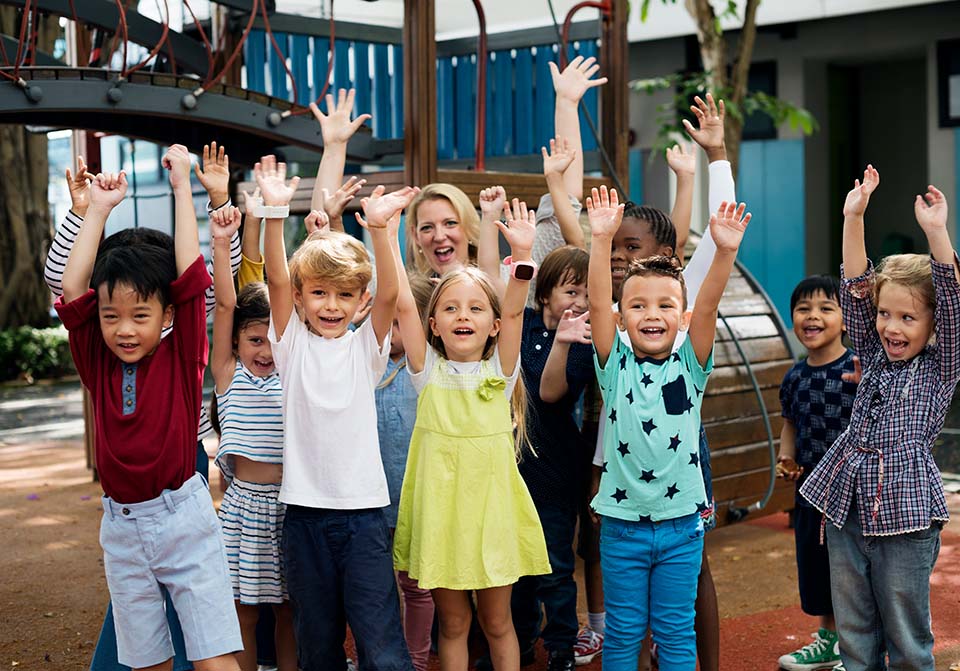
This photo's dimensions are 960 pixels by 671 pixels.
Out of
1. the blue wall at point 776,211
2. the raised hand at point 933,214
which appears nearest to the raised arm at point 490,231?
the raised hand at point 933,214

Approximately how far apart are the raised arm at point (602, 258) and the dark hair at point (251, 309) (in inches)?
43.9

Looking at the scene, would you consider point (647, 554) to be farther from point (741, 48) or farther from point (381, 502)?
point (741, 48)

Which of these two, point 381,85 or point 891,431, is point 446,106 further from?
point 891,431

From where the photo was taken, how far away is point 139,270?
3395 millimetres

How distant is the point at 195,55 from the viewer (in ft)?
23.1

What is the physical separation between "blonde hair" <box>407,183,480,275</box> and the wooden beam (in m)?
1.09

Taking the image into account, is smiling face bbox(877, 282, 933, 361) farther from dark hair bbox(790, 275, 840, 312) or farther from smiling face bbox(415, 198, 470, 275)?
smiling face bbox(415, 198, 470, 275)

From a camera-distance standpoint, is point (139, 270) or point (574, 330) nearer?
point (139, 270)

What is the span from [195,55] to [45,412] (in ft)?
21.9

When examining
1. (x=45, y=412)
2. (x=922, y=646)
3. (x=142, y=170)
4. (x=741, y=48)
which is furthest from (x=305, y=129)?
(x=142, y=170)

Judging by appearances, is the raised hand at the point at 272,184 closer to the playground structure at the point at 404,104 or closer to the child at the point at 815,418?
the playground structure at the point at 404,104

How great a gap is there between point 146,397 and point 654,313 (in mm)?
1554

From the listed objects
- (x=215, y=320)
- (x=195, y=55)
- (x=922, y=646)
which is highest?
(x=195, y=55)

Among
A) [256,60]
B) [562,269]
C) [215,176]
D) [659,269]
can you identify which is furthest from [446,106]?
[659,269]
